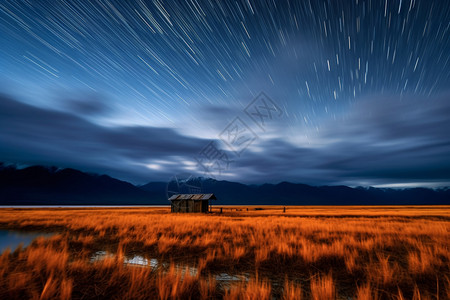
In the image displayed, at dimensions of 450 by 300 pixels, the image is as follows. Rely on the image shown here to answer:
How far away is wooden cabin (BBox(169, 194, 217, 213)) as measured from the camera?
41531mm

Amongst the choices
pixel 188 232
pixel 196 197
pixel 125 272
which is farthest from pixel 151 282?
pixel 196 197

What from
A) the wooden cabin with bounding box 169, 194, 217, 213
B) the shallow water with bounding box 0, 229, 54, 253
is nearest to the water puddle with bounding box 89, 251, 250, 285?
the shallow water with bounding box 0, 229, 54, 253

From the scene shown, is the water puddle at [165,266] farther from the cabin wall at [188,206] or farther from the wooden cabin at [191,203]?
the cabin wall at [188,206]

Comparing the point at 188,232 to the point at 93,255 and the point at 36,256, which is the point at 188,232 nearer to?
the point at 93,255

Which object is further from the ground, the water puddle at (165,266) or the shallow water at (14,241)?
the water puddle at (165,266)

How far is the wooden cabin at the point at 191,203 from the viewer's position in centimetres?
4153

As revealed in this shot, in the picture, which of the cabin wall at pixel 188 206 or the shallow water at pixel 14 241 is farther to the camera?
the cabin wall at pixel 188 206

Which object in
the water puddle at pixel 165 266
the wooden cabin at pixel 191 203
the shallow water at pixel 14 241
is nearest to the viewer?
the water puddle at pixel 165 266

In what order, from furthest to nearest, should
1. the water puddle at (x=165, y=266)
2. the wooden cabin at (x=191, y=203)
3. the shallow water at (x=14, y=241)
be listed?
the wooden cabin at (x=191, y=203) → the shallow water at (x=14, y=241) → the water puddle at (x=165, y=266)

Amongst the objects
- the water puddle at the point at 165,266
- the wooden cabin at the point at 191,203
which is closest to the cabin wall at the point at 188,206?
the wooden cabin at the point at 191,203

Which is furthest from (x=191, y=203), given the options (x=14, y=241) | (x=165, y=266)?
(x=165, y=266)

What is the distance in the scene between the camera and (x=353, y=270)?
5.68 meters

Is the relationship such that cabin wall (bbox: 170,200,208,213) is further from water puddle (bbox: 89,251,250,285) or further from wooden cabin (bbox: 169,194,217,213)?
water puddle (bbox: 89,251,250,285)

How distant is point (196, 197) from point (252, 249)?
35773 millimetres
